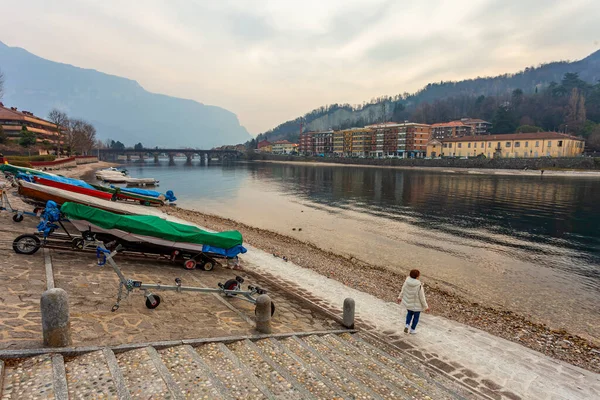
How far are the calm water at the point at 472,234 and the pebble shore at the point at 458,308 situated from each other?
163 cm

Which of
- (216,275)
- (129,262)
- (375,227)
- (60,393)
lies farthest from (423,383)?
(375,227)

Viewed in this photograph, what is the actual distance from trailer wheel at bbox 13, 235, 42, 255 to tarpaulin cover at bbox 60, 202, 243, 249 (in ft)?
4.07

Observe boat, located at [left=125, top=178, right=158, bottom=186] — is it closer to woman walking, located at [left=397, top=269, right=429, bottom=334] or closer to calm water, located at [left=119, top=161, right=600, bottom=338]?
calm water, located at [left=119, top=161, right=600, bottom=338]

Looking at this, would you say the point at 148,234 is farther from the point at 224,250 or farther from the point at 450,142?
the point at 450,142

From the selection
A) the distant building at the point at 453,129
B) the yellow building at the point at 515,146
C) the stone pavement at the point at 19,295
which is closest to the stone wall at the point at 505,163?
the yellow building at the point at 515,146

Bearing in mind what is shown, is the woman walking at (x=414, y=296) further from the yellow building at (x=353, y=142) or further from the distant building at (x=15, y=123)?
the yellow building at (x=353, y=142)

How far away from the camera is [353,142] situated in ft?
596

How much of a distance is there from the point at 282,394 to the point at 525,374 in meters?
6.98

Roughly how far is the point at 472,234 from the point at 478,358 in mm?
23463

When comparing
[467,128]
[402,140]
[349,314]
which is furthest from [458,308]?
[467,128]

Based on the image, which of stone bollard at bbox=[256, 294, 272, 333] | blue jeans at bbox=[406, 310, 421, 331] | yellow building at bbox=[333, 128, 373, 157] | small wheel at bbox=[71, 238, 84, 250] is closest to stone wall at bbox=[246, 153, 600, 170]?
yellow building at bbox=[333, 128, 373, 157]

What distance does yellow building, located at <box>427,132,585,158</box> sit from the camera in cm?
10675

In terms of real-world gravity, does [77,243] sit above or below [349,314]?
above

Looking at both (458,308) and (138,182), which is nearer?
(458,308)
